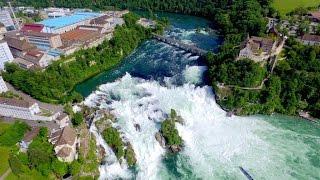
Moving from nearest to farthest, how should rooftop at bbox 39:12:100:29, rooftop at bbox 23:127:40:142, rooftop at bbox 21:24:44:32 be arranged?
rooftop at bbox 23:127:40:142
rooftop at bbox 21:24:44:32
rooftop at bbox 39:12:100:29

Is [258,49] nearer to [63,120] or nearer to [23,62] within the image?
[63,120]

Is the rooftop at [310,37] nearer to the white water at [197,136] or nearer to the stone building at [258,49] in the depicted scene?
the stone building at [258,49]

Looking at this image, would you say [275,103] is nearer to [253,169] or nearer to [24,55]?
[253,169]

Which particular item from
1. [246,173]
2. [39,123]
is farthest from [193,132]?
[39,123]

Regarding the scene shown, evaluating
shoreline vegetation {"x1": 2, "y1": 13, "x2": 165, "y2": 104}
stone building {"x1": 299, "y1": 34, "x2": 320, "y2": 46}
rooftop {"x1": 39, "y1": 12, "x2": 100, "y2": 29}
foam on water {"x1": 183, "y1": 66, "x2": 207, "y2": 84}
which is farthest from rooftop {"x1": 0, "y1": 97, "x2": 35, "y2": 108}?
stone building {"x1": 299, "y1": 34, "x2": 320, "y2": 46}

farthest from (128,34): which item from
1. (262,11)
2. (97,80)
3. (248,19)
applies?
(262,11)

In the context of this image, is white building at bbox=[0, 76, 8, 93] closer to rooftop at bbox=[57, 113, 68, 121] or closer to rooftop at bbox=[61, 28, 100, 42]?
rooftop at bbox=[57, 113, 68, 121]
